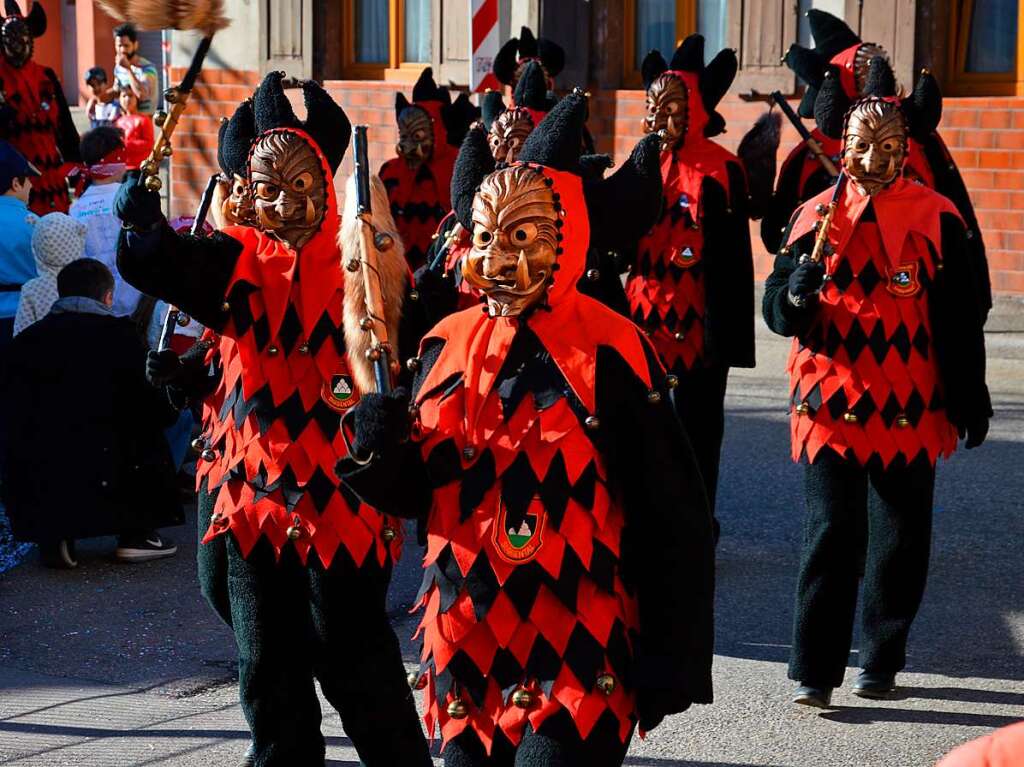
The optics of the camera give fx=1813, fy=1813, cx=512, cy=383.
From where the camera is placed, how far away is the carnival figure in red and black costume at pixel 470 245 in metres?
6.10

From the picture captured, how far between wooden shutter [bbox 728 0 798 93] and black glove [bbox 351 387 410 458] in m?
10.1

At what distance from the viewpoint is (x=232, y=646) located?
642 cm

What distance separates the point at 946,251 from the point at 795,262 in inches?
18.8

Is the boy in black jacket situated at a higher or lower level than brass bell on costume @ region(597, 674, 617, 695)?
lower

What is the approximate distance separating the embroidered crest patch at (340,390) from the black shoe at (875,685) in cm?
214

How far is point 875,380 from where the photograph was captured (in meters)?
5.62

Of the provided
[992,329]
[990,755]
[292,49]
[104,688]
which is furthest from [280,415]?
[292,49]

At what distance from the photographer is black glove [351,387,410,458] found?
3.49 metres

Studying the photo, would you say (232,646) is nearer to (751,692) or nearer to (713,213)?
(751,692)

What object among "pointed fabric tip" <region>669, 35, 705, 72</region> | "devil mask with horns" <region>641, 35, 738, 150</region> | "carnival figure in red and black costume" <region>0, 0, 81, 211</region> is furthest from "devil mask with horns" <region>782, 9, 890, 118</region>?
"carnival figure in red and black costume" <region>0, 0, 81, 211</region>

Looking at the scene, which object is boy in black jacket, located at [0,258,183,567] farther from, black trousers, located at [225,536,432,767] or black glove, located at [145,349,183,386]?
black trousers, located at [225,536,432,767]

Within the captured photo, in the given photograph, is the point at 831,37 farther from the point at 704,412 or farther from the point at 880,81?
the point at 880,81

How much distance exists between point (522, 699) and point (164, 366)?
1.78 metres

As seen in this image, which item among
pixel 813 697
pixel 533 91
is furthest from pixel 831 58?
pixel 813 697
